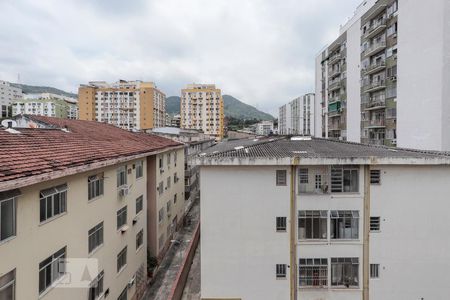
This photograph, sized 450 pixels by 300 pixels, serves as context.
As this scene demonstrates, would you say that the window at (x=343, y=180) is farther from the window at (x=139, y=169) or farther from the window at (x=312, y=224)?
the window at (x=139, y=169)

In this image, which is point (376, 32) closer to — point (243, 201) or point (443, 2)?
point (443, 2)

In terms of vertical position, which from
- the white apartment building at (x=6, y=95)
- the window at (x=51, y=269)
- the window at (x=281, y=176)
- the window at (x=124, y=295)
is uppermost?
the white apartment building at (x=6, y=95)

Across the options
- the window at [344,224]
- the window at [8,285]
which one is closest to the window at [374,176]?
the window at [344,224]

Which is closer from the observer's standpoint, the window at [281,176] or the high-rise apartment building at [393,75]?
the window at [281,176]

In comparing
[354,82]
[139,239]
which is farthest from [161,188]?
[354,82]

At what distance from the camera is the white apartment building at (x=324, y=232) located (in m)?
11.2

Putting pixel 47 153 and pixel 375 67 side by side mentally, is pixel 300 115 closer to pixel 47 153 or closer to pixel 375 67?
pixel 375 67

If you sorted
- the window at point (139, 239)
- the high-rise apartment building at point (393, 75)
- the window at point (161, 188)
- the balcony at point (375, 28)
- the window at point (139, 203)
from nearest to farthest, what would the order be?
the window at point (139, 239) < the window at point (139, 203) < the window at point (161, 188) < the high-rise apartment building at point (393, 75) < the balcony at point (375, 28)

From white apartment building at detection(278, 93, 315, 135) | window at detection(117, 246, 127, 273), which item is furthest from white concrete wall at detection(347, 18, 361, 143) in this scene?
white apartment building at detection(278, 93, 315, 135)

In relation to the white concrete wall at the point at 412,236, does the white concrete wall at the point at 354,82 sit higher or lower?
higher

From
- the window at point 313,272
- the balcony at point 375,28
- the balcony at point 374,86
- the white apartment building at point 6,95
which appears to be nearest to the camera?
the window at point 313,272

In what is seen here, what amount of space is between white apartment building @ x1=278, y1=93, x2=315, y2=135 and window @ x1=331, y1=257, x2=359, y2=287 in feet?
271

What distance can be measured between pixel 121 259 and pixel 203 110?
254 ft

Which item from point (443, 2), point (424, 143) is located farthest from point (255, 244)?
point (443, 2)
